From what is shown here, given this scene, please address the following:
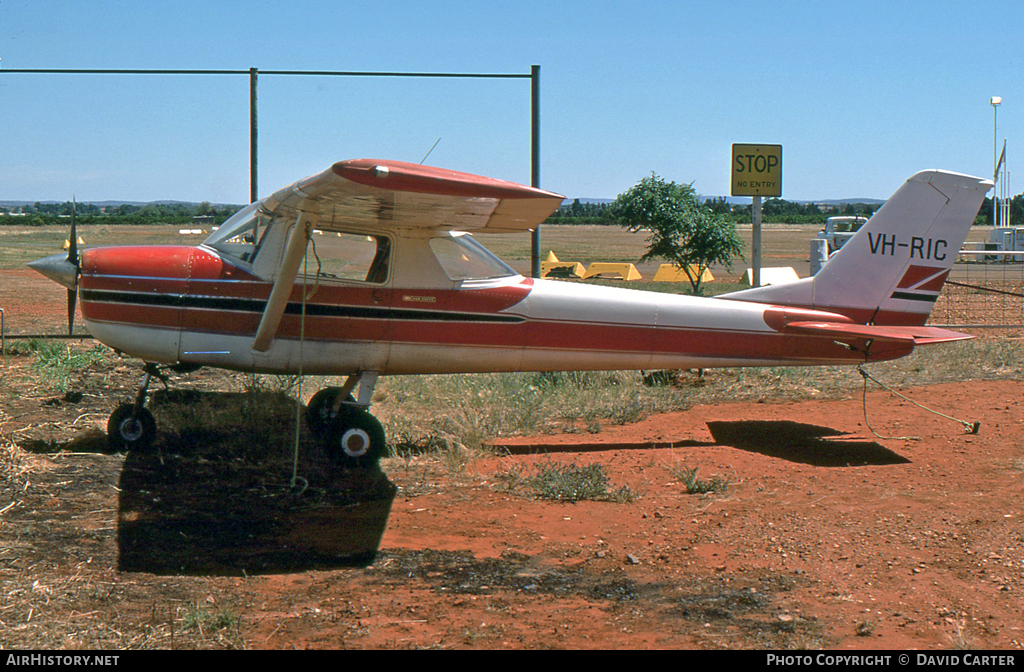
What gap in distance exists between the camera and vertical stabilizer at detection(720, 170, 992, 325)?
26.4 feet

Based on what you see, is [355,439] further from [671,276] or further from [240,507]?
[671,276]

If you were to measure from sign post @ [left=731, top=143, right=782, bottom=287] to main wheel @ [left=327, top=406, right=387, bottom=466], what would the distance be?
680 cm

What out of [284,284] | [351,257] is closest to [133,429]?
[284,284]

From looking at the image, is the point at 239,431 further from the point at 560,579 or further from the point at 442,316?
the point at 560,579

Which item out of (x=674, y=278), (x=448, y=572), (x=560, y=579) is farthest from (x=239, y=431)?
(x=674, y=278)

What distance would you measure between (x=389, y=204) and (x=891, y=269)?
4.95m

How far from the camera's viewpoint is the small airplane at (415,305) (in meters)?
6.82

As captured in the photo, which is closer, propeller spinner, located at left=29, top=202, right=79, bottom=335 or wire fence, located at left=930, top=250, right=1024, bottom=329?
propeller spinner, located at left=29, top=202, right=79, bottom=335

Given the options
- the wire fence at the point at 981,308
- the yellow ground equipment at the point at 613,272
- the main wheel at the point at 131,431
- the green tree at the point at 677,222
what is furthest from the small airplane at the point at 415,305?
the yellow ground equipment at the point at 613,272

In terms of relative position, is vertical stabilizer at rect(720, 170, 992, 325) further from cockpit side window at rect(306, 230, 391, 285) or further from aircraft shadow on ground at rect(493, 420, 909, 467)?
cockpit side window at rect(306, 230, 391, 285)

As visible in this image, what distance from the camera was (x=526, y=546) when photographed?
534 cm

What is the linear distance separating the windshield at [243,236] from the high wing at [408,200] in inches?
6.3

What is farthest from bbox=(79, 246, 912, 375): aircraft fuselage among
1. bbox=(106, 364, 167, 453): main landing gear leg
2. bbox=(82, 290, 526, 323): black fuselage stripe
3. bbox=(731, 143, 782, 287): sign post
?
bbox=(731, 143, 782, 287): sign post
